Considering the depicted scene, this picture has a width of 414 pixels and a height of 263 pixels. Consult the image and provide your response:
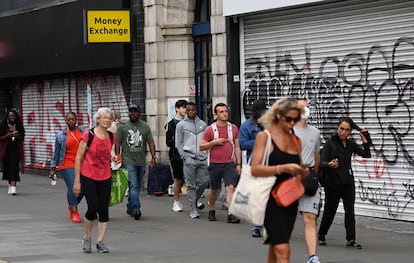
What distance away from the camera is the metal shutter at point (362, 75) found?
14.3 metres

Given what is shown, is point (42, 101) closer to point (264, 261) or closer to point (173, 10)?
point (173, 10)

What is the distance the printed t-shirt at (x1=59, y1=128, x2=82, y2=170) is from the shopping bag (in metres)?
1.34

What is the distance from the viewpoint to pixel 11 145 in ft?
67.0

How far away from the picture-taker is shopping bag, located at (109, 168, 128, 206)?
1398 centimetres

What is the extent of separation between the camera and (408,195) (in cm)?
1416

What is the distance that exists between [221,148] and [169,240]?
221 cm

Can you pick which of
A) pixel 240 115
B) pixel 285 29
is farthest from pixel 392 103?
pixel 240 115

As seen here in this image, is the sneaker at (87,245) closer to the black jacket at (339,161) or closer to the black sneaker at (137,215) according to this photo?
the black jacket at (339,161)

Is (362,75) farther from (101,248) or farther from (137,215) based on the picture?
(101,248)

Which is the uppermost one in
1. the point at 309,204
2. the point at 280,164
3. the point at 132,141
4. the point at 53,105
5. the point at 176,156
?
the point at 53,105

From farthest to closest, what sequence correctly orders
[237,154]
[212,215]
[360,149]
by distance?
[212,215], [237,154], [360,149]

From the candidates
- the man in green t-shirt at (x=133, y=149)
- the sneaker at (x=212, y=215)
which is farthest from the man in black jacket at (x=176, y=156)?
the sneaker at (x=212, y=215)

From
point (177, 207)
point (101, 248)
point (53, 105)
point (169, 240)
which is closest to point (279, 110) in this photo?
point (101, 248)

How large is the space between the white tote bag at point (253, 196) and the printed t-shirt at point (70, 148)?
7.25 metres
